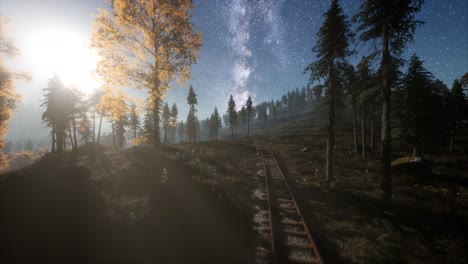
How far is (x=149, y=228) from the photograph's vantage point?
18.7 ft

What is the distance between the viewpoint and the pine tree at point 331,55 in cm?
1402

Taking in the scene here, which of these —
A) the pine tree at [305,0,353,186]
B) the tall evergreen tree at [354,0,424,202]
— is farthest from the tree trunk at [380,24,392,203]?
the pine tree at [305,0,353,186]

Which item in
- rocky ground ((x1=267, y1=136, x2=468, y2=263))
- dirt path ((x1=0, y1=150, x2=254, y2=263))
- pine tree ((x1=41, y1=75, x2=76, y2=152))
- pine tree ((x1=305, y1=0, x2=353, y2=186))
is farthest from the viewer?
pine tree ((x1=41, y1=75, x2=76, y2=152))

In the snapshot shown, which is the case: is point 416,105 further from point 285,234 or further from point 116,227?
point 116,227

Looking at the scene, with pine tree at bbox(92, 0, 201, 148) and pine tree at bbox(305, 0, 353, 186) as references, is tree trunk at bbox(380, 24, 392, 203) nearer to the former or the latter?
pine tree at bbox(305, 0, 353, 186)

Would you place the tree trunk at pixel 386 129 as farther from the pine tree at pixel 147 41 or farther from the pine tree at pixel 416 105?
the pine tree at pixel 416 105

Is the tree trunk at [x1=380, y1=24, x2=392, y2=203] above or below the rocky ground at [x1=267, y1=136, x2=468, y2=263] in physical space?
above

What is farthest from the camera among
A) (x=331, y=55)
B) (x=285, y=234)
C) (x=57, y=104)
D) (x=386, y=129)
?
(x=57, y=104)

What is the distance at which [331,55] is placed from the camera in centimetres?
1419

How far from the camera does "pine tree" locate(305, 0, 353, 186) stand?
14016 mm

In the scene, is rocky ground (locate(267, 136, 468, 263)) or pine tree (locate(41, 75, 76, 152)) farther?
pine tree (locate(41, 75, 76, 152))

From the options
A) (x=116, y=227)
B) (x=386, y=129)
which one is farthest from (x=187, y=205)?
(x=386, y=129)

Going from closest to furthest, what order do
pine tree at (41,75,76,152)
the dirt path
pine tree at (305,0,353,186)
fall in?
the dirt path
pine tree at (305,0,353,186)
pine tree at (41,75,76,152)

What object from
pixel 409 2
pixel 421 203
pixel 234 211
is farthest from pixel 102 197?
pixel 409 2
